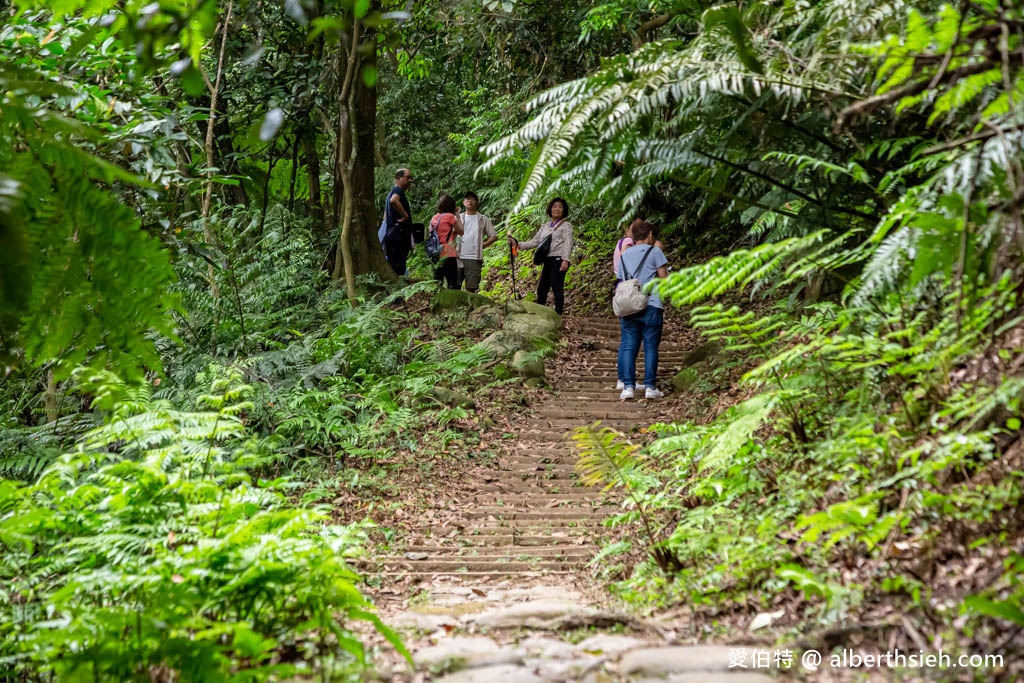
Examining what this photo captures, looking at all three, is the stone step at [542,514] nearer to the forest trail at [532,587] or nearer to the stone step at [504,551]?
the forest trail at [532,587]

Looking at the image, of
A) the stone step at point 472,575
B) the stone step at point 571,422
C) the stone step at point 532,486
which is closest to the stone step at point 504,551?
the stone step at point 472,575

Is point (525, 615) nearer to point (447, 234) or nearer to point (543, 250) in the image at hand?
point (543, 250)

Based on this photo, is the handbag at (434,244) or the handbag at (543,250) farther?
the handbag at (434,244)

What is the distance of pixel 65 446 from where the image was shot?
798 cm

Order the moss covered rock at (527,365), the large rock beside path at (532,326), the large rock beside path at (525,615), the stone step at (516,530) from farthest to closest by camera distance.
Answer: the large rock beside path at (532,326), the moss covered rock at (527,365), the stone step at (516,530), the large rock beside path at (525,615)

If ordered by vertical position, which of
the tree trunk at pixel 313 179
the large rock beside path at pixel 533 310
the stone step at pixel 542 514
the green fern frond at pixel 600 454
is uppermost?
the tree trunk at pixel 313 179

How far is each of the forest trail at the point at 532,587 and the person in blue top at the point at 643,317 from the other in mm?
325

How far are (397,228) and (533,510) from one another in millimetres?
6852

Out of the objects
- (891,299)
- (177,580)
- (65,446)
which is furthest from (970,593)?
(65,446)

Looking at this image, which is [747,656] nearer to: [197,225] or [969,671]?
[969,671]

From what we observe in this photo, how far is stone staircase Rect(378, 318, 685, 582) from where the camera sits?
5426mm

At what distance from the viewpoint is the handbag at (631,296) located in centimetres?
905

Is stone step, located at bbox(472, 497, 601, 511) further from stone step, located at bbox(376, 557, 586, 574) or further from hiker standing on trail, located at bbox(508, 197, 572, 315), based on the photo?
hiker standing on trail, located at bbox(508, 197, 572, 315)

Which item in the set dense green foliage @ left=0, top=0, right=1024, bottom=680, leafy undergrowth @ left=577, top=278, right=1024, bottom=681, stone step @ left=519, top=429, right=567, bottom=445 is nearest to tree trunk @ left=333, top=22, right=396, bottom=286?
dense green foliage @ left=0, top=0, right=1024, bottom=680
